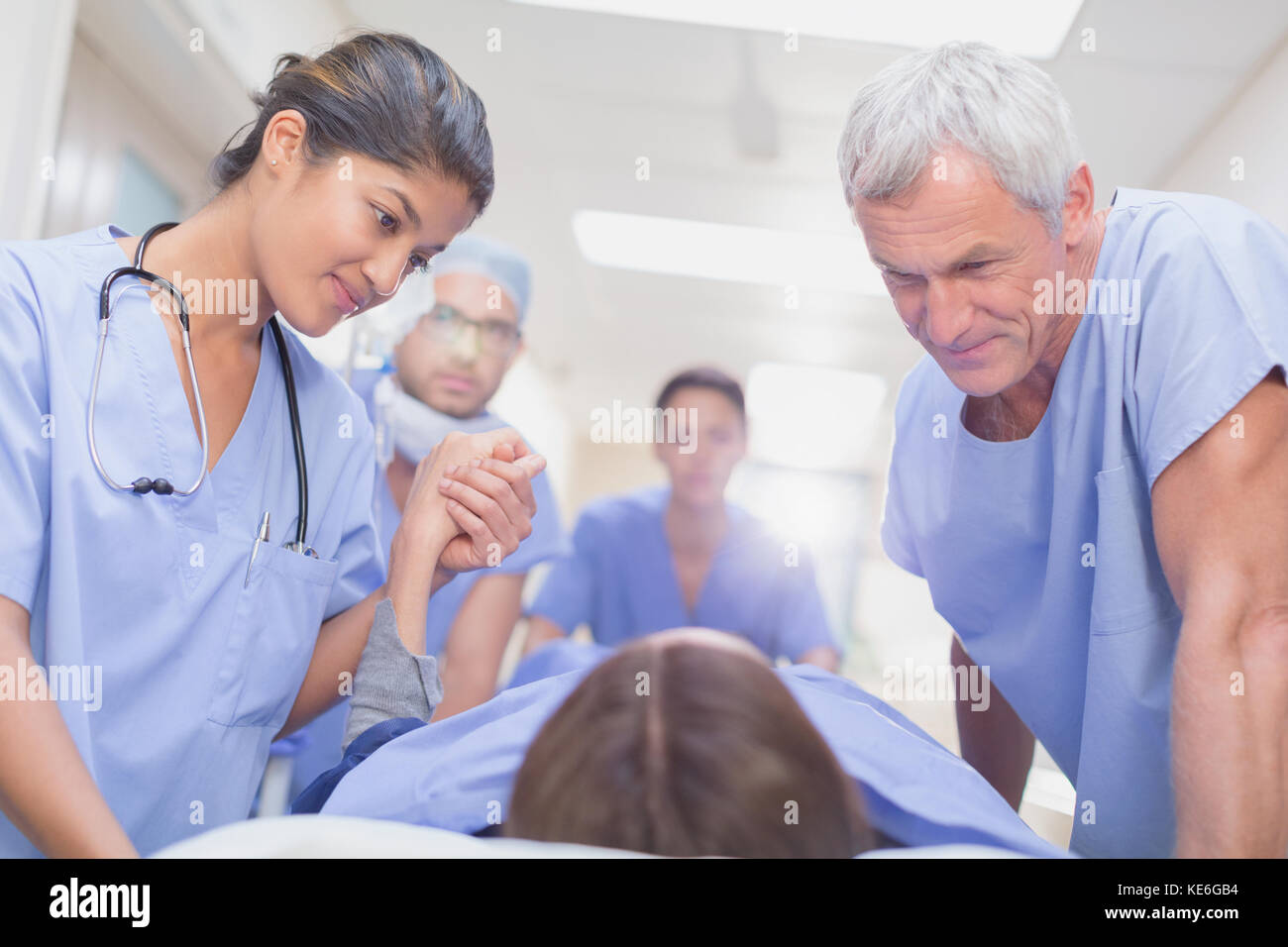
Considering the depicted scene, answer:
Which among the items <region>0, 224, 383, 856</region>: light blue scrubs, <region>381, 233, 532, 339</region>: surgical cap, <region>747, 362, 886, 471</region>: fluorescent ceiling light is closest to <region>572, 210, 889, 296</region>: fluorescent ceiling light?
<region>747, 362, 886, 471</region>: fluorescent ceiling light

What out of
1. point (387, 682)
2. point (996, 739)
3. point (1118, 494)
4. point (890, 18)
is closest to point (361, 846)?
point (387, 682)

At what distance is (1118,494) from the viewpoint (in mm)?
1048

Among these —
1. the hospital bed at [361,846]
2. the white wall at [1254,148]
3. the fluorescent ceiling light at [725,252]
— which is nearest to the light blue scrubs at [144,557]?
→ the hospital bed at [361,846]

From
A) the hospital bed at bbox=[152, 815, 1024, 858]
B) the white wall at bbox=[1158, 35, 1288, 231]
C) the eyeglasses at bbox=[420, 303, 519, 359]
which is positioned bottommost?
the hospital bed at bbox=[152, 815, 1024, 858]

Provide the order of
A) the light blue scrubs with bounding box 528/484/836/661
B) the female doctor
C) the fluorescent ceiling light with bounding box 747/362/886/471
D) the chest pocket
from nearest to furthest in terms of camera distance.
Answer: the female doctor → the chest pocket → the light blue scrubs with bounding box 528/484/836/661 → the fluorescent ceiling light with bounding box 747/362/886/471

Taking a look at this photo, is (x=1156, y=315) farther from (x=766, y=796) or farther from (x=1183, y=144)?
(x=1183, y=144)

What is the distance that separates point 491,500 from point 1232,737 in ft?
2.62

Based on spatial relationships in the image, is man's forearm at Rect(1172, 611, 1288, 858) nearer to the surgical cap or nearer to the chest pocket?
the chest pocket

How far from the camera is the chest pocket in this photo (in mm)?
1071

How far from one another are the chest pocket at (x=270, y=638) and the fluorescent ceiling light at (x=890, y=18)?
1754 mm

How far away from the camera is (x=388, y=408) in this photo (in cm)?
197

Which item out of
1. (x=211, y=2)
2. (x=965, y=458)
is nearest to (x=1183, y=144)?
(x=965, y=458)

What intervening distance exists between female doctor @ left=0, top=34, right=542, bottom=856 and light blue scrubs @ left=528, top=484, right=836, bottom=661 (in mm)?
1342
